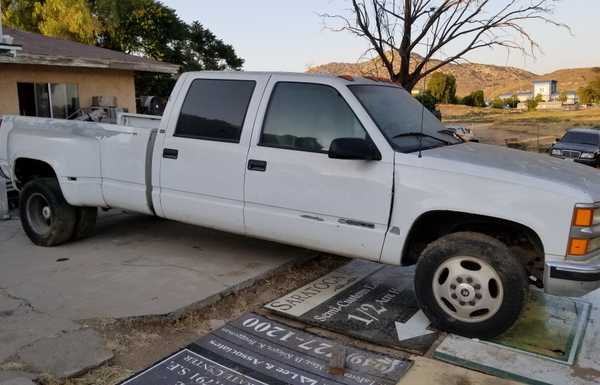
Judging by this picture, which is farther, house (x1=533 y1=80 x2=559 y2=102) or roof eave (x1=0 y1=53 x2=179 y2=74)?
house (x1=533 y1=80 x2=559 y2=102)

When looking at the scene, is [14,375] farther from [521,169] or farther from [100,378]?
[521,169]

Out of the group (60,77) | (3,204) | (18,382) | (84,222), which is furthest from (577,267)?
(60,77)

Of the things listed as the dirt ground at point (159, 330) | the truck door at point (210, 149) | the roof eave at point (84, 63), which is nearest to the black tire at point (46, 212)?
the truck door at point (210, 149)

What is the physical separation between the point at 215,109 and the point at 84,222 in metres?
2.32

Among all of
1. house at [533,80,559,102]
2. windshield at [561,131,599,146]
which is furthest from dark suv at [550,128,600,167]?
house at [533,80,559,102]

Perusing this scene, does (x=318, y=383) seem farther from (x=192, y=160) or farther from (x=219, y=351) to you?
(x=192, y=160)

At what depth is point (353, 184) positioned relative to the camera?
178 inches

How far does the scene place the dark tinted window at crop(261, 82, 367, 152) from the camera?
466 cm

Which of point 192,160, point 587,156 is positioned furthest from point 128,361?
point 587,156

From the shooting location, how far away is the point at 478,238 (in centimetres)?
413

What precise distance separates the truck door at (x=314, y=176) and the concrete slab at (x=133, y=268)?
2.72 ft

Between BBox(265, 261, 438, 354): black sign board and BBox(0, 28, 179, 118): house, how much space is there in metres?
10.7

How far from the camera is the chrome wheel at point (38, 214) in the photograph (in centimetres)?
643

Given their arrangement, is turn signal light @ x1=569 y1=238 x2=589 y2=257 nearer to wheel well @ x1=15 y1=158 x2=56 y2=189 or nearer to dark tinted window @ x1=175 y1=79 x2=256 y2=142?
dark tinted window @ x1=175 y1=79 x2=256 y2=142
